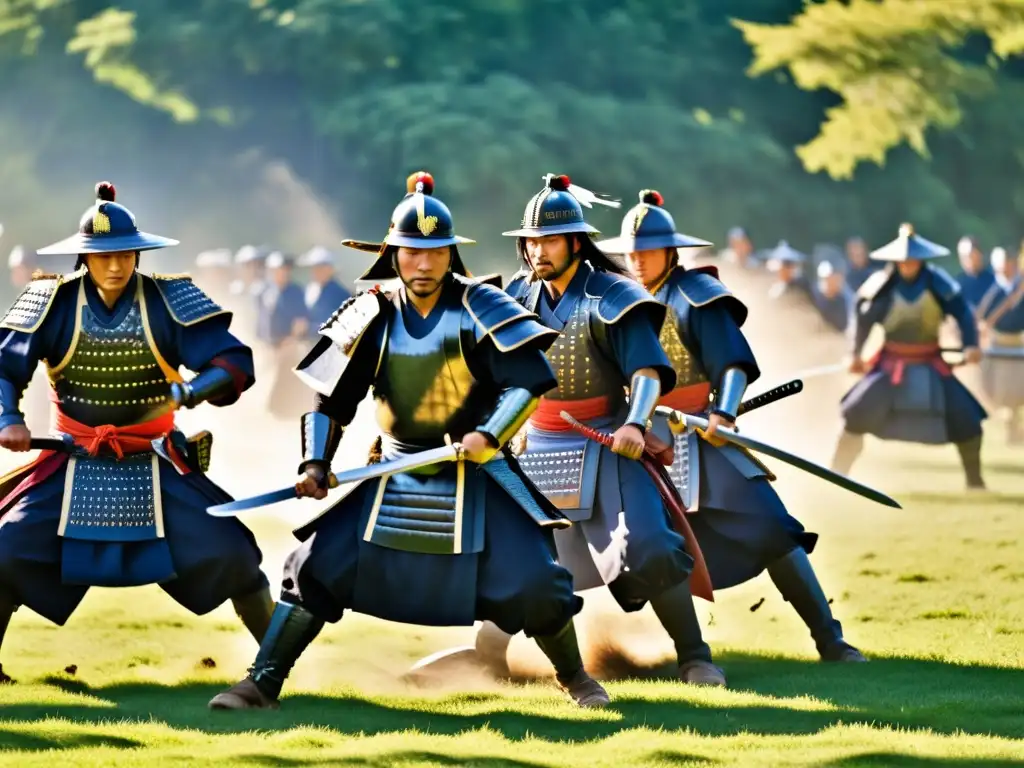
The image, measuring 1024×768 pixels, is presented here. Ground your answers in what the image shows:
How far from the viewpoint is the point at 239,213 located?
32.2 meters

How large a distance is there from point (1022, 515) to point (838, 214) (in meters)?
19.0

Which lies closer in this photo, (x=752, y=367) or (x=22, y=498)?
(x=22, y=498)

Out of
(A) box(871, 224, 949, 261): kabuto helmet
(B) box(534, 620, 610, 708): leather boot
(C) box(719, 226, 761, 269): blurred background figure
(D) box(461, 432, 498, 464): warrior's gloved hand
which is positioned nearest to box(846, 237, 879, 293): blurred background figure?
(C) box(719, 226, 761, 269): blurred background figure

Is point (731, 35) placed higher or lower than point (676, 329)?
higher

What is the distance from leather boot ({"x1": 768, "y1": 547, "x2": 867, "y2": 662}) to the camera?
27.4 ft

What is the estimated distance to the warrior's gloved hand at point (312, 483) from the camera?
696 cm

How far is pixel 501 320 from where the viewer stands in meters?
7.07

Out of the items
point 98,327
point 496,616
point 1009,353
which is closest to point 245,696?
point 496,616

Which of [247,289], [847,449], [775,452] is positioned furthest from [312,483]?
[247,289]

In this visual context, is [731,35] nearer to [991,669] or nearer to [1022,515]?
[1022,515]

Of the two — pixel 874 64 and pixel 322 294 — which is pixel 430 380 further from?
pixel 874 64

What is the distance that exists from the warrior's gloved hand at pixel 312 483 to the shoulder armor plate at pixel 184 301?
0.96 meters

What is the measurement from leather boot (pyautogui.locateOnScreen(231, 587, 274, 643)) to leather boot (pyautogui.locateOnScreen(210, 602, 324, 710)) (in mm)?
706

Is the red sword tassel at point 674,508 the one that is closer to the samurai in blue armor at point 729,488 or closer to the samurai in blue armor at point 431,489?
the samurai in blue armor at point 729,488
